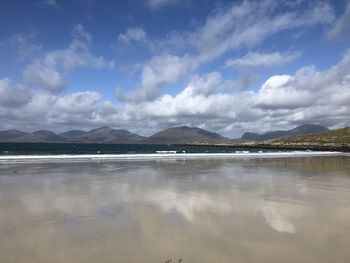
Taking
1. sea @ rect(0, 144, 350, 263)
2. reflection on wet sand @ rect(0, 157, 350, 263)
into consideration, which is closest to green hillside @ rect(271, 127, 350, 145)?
reflection on wet sand @ rect(0, 157, 350, 263)

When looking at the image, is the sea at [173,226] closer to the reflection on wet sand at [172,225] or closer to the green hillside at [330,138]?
the reflection on wet sand at [172,225]

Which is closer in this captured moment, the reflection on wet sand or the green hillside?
the reflection on wet sand

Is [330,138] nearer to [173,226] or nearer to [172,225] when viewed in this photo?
[172,225]

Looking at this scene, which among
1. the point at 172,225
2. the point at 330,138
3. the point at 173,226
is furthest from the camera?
the point at 330,138

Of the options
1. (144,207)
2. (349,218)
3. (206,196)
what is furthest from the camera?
(206,196)

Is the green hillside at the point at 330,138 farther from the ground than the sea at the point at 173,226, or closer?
farther from the ground

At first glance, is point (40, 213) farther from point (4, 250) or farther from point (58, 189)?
point (58, 189)

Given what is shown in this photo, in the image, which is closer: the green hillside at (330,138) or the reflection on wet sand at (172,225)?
the reflection on wet sand at (172,225)

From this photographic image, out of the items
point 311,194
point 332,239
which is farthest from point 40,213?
point 311,194

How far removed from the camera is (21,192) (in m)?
16.7

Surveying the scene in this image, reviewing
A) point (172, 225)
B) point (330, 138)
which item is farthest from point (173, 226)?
point (330, 138)

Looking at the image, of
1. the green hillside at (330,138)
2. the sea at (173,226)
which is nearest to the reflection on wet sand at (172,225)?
the sea at (173,226)

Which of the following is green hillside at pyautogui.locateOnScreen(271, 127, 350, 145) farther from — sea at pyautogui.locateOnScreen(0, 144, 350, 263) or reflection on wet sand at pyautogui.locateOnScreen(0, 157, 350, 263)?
sea at pyautogui.locateOnScreen(0, 144, 350, 263)

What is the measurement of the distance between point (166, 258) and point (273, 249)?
2515mm
